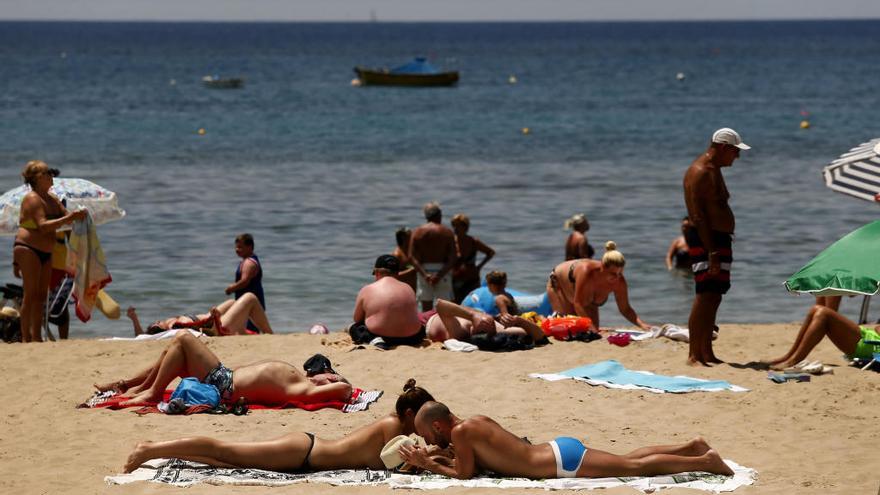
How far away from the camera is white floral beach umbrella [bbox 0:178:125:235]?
10625mm

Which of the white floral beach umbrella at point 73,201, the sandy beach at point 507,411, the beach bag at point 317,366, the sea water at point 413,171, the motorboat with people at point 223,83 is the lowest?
the sea water at point 413,171

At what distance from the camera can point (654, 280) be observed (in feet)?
50.0

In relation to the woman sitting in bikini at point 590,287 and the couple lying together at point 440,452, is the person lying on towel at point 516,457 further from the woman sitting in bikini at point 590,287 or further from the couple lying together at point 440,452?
the woman sitting in bikini at point 590,287

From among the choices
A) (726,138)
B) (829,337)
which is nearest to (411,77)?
(829,337)

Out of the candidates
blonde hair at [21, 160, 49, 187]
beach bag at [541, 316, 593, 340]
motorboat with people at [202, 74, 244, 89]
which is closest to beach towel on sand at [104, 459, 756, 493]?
beach bag at [541, 316, 593, 340]

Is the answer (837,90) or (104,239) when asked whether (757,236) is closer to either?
(104,239)

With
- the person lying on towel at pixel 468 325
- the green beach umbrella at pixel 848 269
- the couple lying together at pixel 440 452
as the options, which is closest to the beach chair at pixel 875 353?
the green beach umbrella at pixel 848 269

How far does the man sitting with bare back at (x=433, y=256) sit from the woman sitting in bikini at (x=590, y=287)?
1179 millimetres

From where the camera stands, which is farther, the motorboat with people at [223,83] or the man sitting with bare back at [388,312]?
the motorboat with people at [223,83]

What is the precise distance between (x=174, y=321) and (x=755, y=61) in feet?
263

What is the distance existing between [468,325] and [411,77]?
48965 mm

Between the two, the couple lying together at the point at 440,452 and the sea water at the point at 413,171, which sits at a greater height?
the couple lying together at the point at 440,452

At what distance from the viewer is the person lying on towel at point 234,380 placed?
8031 mm

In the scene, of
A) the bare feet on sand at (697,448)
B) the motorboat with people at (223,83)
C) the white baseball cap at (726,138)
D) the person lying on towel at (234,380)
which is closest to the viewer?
the bare feet on sand at (697,448)
